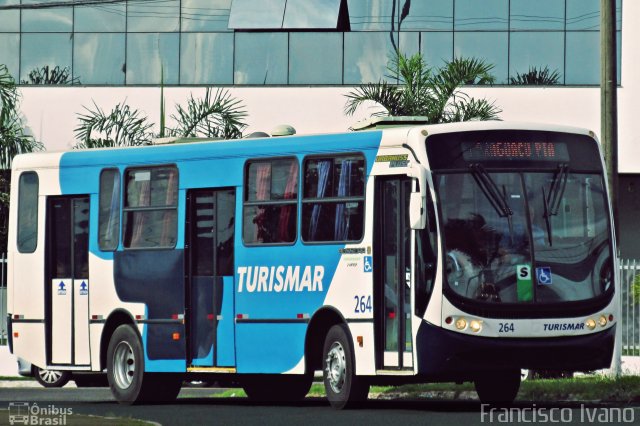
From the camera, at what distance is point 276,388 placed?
22.7 meters

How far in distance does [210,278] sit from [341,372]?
104 inches

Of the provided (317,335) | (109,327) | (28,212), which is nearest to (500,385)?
(317,335)

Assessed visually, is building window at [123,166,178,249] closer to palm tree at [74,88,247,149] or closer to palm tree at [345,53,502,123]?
palm tree at [345,53,502,123]

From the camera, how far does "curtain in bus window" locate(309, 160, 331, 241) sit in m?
19.4

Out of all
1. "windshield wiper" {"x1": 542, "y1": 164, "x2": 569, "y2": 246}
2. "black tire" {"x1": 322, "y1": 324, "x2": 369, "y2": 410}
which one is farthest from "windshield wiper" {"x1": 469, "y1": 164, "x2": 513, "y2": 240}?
"black tire" {"x1": 322, "y1": 324, "x2": 369, "y2": 410}

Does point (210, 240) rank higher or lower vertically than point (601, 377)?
higher

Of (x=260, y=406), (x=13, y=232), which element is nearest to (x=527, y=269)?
(x=260, y=406)

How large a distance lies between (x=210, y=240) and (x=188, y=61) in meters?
23.4

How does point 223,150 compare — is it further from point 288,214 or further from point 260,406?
point 260,406

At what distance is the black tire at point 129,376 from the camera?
21656 mm

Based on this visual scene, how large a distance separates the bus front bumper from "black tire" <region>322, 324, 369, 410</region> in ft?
3.30

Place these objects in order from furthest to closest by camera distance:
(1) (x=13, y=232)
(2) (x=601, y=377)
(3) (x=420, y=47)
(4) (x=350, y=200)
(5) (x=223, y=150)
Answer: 1. (3) (x=420, y=47)
2. (1) (x=13, y=232)
3. (2) (x=601, y=377)
4. (5) (x=223, y=150)
5. (4) (x=350, y=200)

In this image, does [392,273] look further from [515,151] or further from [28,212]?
[28,212]

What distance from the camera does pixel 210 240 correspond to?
68.3ft
